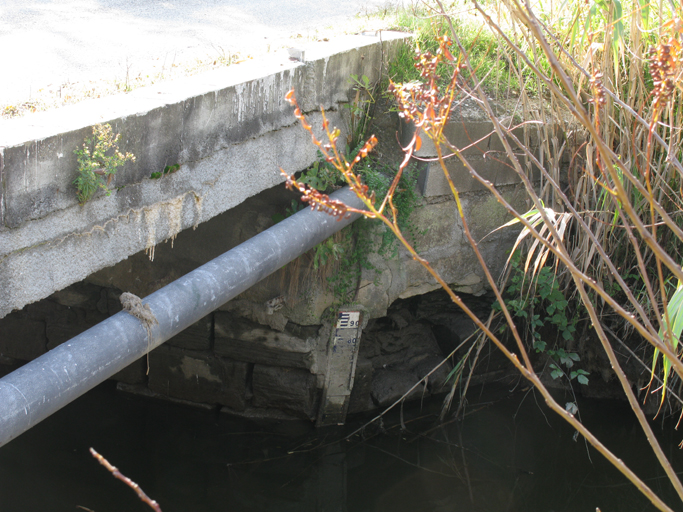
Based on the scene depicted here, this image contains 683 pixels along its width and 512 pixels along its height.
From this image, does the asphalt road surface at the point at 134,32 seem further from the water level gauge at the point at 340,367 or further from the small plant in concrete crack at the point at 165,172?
the water level gauge at the point at 340,367

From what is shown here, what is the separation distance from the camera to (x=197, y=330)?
3.84 meters

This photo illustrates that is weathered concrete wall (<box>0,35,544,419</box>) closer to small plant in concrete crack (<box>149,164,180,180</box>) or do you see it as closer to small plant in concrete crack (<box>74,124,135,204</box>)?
small plant in concrete crack (<box>149,164,180,180</box>)

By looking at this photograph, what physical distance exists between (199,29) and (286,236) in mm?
2103

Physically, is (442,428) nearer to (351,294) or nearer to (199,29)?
(351,294)

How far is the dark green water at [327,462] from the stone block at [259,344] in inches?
18.4

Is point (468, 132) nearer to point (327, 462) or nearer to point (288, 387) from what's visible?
point (288, 387)

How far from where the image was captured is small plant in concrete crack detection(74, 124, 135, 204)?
1.96 metres

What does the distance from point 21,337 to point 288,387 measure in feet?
6.28

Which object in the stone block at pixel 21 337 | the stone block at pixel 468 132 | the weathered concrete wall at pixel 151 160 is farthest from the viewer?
the stone block at pixel 21 337

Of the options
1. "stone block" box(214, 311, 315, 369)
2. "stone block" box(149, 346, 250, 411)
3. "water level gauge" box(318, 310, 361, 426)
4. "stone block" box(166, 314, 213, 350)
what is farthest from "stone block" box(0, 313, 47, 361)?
"water level gauge" box(318, 310, 361, 426)

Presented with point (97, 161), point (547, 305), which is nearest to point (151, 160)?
point (97, 161)

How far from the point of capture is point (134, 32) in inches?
150

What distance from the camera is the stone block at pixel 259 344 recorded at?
148 inches

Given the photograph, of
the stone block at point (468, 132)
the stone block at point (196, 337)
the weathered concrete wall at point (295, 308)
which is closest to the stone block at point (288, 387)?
the weathered concrete wall at point (295, 308)
